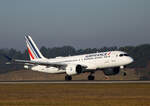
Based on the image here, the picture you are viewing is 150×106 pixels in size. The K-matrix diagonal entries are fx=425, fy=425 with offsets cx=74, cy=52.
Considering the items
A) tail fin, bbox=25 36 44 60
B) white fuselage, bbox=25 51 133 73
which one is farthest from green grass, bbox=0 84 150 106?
tail fin, bbox=25 36 44 60

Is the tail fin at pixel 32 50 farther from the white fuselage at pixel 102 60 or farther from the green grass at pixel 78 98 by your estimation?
the green grass at pixel 78 98

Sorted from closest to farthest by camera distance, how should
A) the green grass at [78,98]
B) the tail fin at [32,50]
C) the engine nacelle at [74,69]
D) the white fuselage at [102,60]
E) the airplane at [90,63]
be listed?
the green grass at [78,98] < the white fuselage at [102,60] < the airplane at [90,63] < the engine nacelle at [74,69] < the tail fin at [32,50]

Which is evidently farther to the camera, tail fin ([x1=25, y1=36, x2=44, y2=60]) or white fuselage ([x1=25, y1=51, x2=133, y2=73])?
tail fin ([x1=25, y1=36, x2=44, y2=60])

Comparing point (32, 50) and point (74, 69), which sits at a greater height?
point (32, 50)

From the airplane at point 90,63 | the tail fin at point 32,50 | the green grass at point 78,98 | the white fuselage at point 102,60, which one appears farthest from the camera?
the tail fin at point 32,50

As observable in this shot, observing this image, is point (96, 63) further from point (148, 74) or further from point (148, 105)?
point (148, 105)

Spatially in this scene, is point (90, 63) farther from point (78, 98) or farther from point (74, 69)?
point (78, 98)

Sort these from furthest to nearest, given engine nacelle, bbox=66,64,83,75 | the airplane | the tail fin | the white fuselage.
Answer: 1. the tail fin
2. engine nacelle, bbox=66,64,83,75
3. the airplane
4. the white fuselage

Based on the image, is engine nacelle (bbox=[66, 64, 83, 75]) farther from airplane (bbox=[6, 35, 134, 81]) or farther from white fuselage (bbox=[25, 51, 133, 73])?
white fuselage (bbox=[25, 51, 133, 73])

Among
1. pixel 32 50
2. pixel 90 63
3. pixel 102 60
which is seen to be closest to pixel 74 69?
pixel 90 63

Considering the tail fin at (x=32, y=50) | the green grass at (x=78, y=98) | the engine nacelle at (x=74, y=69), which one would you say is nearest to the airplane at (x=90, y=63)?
the engine nacelle at (x=74, y=69)

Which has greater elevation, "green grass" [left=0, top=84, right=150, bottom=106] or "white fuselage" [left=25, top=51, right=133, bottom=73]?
"white fuselage" [left=25, top=51, right=133, bottom=73]

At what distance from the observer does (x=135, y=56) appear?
532ft

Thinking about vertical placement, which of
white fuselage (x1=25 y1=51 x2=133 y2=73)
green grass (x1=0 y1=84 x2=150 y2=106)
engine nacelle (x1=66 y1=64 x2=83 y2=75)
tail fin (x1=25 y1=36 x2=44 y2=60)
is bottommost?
green grass (x1=0 y1=84 x2=150 y2=106)
